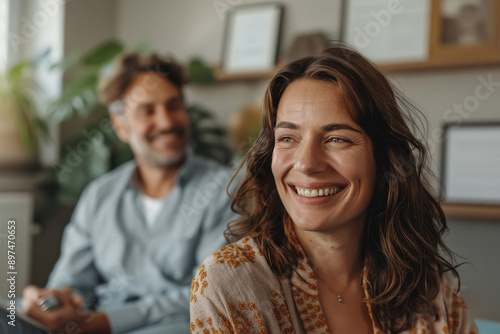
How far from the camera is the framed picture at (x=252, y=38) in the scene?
2.58 m

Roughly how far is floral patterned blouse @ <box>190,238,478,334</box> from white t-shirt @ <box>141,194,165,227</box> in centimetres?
87

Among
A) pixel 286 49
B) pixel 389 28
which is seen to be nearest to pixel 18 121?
pixel 286 49

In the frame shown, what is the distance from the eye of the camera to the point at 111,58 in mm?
2688

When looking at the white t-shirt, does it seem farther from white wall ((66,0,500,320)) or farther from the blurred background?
white wall ((66,0,500,320))

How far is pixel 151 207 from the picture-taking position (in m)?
1.83

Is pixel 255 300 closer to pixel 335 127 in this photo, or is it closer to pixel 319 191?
pixel 319 191

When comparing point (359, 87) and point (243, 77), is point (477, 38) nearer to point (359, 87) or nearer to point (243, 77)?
point (243, 77)

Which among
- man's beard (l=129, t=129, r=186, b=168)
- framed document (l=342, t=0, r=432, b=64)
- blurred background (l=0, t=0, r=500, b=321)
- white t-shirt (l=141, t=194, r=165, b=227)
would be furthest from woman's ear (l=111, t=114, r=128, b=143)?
framed document (l=342, t=0, r=432, b=64)

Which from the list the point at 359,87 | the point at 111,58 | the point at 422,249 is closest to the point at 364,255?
the point at 422,249

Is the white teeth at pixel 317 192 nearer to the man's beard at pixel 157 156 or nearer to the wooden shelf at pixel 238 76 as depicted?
the man's beard at pixel 157 156

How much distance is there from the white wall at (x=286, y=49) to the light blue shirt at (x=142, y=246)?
93 centimetres

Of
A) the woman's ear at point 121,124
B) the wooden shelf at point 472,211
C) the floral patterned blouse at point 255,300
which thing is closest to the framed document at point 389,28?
the wooden shelf at point 472,211

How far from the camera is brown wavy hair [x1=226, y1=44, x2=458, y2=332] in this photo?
94cm

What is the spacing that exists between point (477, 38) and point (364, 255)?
4.58ft
